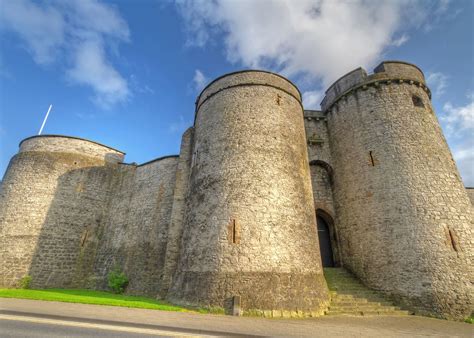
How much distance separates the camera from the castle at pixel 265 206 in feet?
28.5

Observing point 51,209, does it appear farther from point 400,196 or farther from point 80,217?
point 400,196

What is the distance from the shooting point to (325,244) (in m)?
13.0

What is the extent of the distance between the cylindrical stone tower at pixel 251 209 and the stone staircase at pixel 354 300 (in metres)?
0.70

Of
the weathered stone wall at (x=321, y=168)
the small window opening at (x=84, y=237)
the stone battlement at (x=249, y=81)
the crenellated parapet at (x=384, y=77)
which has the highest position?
the crenellated parapet at (x=384, y=77)

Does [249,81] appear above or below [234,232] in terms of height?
above

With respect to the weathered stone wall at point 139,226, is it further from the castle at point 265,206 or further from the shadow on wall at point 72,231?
the shadow on wall at point 72,231

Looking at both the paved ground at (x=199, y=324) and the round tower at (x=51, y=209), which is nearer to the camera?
the paved ground at (x=199, y=324)

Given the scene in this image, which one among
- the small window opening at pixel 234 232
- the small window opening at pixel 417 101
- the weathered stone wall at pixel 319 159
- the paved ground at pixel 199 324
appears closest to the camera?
the paved ground at pixel 199 324

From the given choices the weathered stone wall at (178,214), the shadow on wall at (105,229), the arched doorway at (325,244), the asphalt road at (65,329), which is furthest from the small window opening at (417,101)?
the asphalt road at (65,329)

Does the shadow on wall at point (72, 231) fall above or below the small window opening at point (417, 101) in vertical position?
below

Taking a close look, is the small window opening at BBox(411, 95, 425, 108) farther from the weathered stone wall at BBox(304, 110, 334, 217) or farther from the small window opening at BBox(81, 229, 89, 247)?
the small window opening at BBox(81, 229, 89, 247)

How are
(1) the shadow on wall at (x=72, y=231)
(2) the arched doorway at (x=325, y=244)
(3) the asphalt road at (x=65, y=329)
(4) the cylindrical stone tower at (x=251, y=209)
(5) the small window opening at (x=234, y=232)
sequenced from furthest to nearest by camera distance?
(1) the shadow on wall at (x=72, y=231), (2) the arched doorway at (x=325, y=244), (5) the small window opening at (x=234, y=232), (4) the cylindrical stone tower at (x=251, y=209), (3) the asphalt road at (x=65, y=329)

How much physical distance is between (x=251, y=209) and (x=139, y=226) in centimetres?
831

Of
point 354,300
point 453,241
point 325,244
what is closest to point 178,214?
point 325,244
